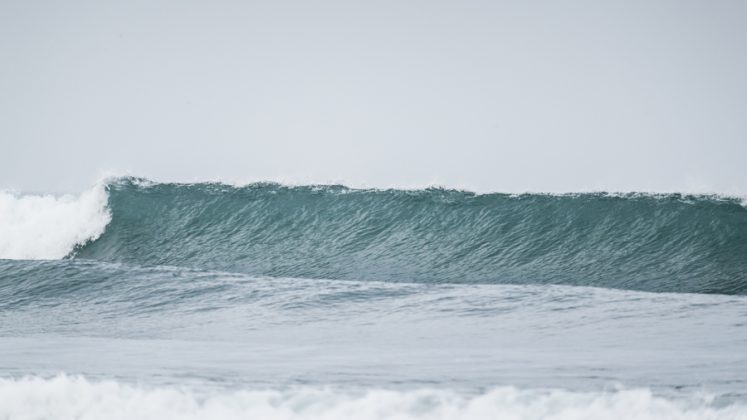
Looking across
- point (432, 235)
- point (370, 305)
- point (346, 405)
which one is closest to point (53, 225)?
point (432, 235)

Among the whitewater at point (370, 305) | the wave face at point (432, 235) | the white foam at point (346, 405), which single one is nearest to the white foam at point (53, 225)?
the whitewater at point (370, 305)

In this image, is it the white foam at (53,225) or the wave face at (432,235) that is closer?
the wave face at (432,235)

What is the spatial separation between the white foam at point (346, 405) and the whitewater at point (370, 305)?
0.5 inches

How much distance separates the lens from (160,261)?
1484 centimetres

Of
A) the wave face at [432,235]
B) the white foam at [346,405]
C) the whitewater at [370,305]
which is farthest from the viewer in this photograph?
the wave face at [432,235]

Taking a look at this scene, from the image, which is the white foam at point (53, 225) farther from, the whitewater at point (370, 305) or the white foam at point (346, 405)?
the white foam at point (346, 405)

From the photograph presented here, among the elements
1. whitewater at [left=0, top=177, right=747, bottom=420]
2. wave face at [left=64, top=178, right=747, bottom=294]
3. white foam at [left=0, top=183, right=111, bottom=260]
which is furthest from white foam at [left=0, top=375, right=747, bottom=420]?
white foam at [left=0, top=183, right=111, bottom=260]

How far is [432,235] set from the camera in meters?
15.0

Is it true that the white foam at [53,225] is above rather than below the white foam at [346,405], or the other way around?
above

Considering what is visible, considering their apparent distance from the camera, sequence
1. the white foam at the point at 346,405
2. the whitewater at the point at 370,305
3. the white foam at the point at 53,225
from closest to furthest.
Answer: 1. the white foam at the point at 346,405
2. the whitewater at the point at 370,305
3. the white foam at the point at 53,225

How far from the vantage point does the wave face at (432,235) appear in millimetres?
12945

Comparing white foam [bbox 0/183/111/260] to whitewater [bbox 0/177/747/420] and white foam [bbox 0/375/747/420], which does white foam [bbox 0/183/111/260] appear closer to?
whitewater [bbox 0/177/747/420]

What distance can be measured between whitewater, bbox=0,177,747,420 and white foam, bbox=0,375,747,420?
0.01 metres

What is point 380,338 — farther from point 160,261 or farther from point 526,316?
point 160,261
